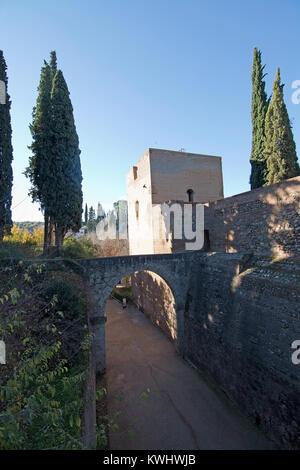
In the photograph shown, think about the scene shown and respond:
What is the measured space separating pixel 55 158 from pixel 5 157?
7.74 feet

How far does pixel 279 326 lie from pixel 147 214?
11471 millimetres

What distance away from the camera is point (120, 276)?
9.80 meters

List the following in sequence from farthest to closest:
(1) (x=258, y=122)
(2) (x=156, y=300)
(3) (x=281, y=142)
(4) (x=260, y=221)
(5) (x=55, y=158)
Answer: (1) (x=258, y=122), (2) (x=156, y=300), (3) (x=281, y=142), (5) (x=55, y=158), (4) (x=260, y=221)

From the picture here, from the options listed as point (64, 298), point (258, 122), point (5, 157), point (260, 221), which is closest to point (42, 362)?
point (64, 298)

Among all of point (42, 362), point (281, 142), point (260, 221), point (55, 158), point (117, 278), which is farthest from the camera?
point (281, 142)

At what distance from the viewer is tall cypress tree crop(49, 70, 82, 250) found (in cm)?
1186

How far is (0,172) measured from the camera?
10.2m

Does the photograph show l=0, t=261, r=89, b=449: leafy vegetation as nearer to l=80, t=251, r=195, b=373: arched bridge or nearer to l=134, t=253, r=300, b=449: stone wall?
l=80, t=251, r=195, b=373: arched bridge

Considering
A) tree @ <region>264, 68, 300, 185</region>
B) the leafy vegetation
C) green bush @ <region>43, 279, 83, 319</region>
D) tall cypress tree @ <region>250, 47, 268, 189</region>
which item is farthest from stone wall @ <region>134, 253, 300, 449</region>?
tall cypress tree @ <region>250, 47, 268, 189</region>

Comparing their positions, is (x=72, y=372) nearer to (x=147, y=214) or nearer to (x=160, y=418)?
(x=160, y=418)

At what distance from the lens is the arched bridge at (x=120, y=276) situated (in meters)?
9.36

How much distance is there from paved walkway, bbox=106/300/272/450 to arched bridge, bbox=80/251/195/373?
1241 millimetres

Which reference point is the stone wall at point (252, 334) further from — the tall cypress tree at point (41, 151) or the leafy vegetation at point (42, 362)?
the tall cypress tree at point (41, 151)

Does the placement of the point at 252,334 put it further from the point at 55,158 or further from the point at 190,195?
the point at 55,158
